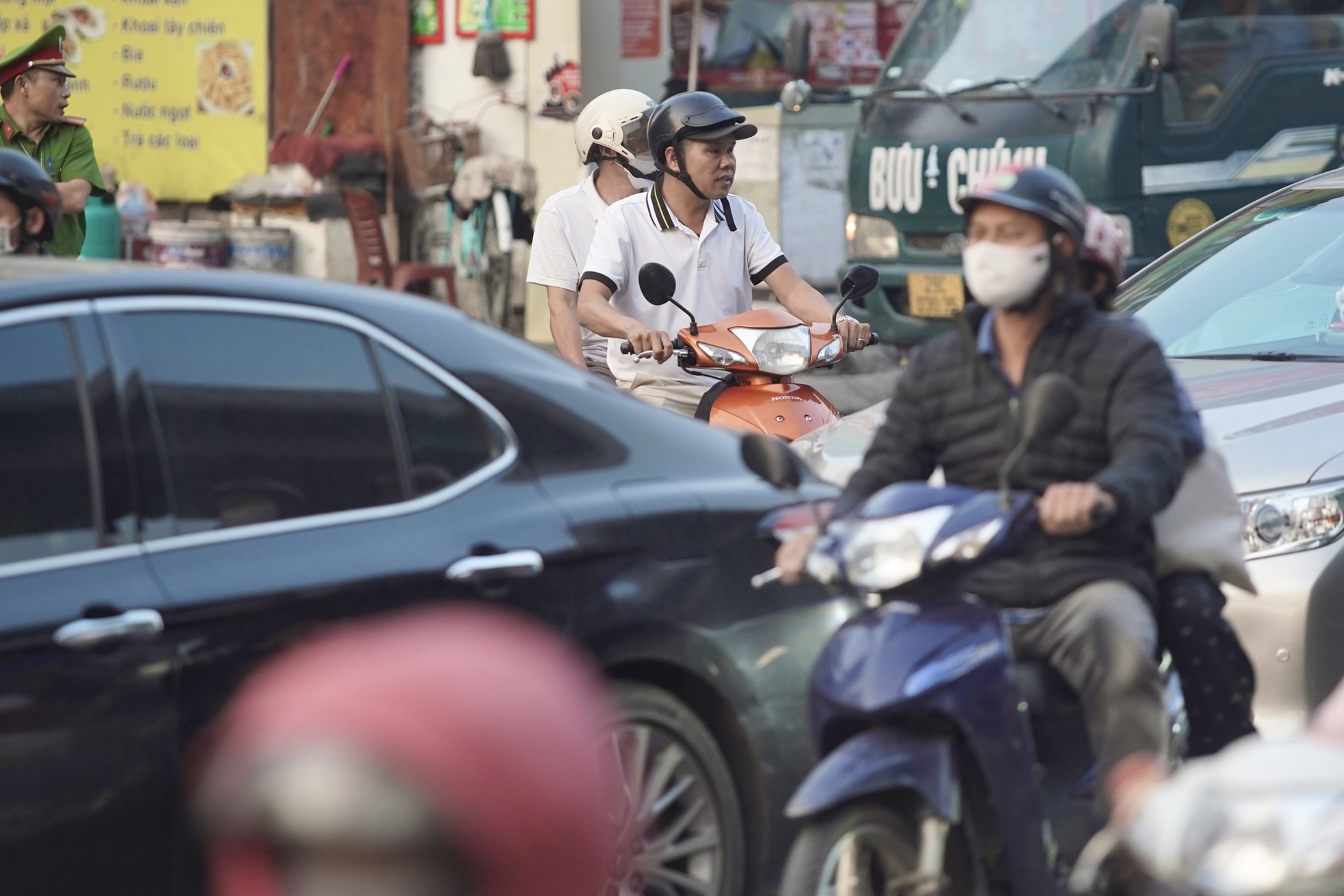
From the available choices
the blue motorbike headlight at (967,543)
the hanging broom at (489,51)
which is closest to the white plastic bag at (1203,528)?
the blue motorbike headlight at (967,543)

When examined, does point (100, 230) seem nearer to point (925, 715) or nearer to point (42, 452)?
point (42, 452)

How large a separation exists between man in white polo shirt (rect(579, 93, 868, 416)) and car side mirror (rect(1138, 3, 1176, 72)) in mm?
5937

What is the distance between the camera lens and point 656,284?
5.41m

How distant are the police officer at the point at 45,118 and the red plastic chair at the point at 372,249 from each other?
25.7 ft

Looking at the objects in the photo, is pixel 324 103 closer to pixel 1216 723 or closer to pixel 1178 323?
pixel 1178 323

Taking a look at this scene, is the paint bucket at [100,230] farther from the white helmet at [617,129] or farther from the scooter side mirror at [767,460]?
the scooter side mirror at [767,460]

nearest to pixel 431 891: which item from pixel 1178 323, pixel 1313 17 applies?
pixel 1178 323

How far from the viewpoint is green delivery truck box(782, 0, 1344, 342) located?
11703 mm

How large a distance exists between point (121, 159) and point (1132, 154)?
8.63 m

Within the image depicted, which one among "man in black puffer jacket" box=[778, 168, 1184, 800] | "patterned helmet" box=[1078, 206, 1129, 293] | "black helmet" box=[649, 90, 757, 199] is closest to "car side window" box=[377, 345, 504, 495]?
"man in black puffer jacket" box=[778, 168, 1184, 800]

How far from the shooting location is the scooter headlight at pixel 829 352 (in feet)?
19.2

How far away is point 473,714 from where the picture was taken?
121 centimetres

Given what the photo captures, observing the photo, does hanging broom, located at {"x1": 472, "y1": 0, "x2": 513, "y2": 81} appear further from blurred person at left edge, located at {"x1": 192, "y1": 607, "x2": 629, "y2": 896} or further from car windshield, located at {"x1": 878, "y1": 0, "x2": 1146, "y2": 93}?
blurred person at left edge, located at {"x1": 192, "y1": 607, "x2": 629, "y2": 896}

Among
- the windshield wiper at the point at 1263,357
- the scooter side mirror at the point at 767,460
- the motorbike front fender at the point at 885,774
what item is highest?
the scooter side mirror at the point at 767,460
